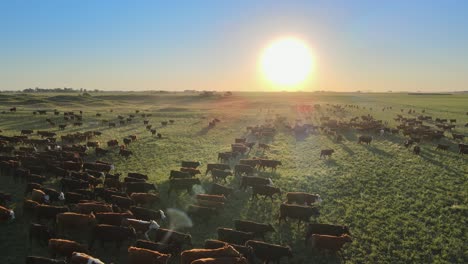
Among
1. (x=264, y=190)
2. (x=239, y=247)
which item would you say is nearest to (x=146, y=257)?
(x=239, y=247)

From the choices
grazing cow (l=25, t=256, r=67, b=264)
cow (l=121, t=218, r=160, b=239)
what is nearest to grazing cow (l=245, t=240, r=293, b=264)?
Answer: cow (l=121, t=218, r=160, b=239)

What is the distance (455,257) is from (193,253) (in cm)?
937

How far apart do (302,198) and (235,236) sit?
5.20 m

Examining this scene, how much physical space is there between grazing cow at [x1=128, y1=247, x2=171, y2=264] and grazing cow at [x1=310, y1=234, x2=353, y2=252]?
5338 mm

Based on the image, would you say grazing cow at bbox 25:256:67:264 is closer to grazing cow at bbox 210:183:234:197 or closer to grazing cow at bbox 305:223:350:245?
grazing cow at bbox 305:223:350:245

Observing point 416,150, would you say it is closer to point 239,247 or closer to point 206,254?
Answer: point 239,247

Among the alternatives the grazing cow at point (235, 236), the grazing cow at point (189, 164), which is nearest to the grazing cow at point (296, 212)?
the grazing cow at point (235, 236)

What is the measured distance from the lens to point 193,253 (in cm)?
1155

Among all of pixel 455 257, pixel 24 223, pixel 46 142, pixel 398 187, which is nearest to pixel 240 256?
pixel 455 257

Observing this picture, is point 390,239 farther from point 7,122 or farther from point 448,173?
point 7,122

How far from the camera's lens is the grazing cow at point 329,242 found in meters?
12.7

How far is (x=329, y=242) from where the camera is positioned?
1274cm

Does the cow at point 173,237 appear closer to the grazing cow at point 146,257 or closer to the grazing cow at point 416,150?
the grazing cow at point 146,257

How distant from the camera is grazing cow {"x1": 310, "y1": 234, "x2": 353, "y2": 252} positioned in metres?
12.7
